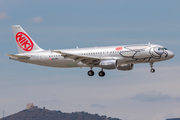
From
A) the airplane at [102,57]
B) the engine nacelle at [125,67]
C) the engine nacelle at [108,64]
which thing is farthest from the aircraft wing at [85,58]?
the engine nacelle at [125,67]

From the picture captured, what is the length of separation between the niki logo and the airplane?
4.72ft

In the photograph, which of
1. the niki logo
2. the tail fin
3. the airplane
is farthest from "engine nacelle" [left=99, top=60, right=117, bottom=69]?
the niki logo

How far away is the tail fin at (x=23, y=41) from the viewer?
73625 mm

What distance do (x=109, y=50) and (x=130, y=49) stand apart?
3.92m

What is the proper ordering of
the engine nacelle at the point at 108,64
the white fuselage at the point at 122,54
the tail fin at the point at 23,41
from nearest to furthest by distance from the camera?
the engine nacelle at the point at 108,64 → the white fuselage at the point at 122,54 → the tail fin at the point at 23,41

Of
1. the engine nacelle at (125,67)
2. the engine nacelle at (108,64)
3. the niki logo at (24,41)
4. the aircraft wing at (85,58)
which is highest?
the niki logo at (24,41)

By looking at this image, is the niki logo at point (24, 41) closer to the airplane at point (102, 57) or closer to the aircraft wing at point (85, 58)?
the airplane at point (102, 57)

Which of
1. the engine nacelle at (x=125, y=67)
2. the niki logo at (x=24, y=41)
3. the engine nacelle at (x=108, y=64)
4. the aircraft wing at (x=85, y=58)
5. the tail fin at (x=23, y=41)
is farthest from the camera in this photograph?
the niki logo at (x=24, y=41)

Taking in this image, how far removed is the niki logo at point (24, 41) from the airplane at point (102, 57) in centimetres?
144

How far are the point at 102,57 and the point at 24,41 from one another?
1928 cm

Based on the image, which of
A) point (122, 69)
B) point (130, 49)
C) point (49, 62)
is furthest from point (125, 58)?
point (49, 62)

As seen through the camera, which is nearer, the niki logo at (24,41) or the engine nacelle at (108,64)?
the engine nacelle at (108,64)

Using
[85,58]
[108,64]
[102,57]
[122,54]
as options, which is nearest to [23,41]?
[85,58]

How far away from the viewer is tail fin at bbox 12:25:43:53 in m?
73.6
